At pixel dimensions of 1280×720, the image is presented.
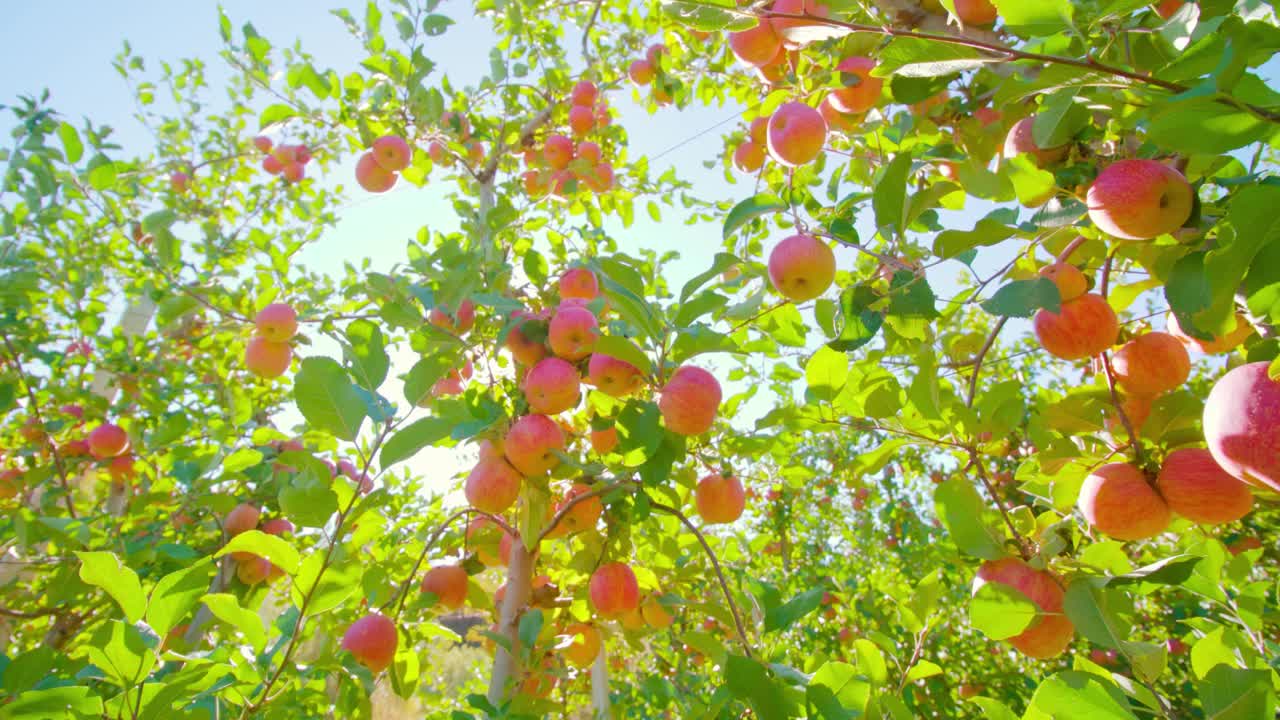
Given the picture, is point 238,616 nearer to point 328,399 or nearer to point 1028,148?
point 328,399

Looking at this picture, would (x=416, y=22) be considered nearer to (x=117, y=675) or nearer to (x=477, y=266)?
(x=477, y=266)

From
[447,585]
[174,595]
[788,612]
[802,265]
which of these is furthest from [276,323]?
[788,612]

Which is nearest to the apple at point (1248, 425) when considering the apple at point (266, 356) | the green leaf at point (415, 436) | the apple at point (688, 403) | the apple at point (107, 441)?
the apple at point (688, 403)

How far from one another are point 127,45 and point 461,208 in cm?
299

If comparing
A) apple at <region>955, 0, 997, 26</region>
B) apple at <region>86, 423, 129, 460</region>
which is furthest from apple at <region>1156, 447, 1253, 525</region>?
apple at <region>86, 423, 129, 460</region>

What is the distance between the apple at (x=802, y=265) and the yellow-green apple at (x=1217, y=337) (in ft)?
1.97

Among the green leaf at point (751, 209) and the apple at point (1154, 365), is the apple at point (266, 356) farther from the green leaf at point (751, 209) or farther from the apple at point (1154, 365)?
the apple at point (1154, 365)

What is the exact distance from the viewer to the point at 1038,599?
100cm

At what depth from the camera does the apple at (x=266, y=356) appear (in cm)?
200

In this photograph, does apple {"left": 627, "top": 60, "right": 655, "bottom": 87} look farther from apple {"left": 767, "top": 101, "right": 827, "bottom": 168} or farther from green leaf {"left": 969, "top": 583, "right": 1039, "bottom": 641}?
green leaf {"left": 969, "top": 583, "right": 1039, "bottom": 641}

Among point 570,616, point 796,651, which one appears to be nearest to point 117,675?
point 570,616

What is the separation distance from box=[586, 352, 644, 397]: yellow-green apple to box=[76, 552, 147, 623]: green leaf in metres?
0.85

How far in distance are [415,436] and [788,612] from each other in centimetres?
71

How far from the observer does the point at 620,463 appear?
5.35ft
